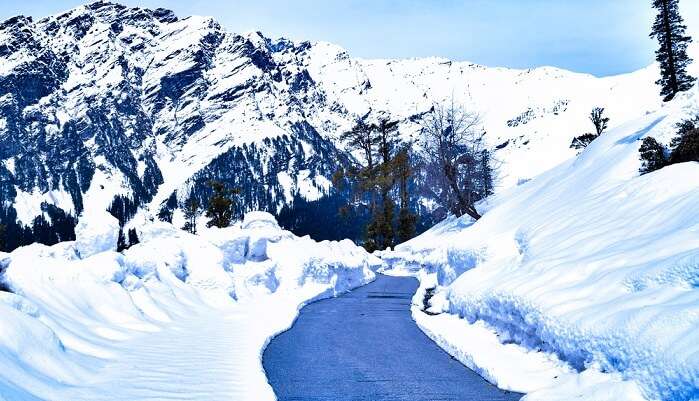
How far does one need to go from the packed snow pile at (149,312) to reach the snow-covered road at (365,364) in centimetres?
59

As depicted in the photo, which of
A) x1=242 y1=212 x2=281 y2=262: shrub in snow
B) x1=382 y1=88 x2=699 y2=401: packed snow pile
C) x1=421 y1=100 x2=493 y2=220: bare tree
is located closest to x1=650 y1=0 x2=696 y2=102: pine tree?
x1=421 y1=100 x2=493 y2=220: bare tree

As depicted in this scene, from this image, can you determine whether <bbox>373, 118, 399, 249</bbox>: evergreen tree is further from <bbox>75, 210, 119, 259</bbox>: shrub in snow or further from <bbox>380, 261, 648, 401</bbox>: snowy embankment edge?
<bbox>380, 261, 648, 401</bbox>: snowy embankment edge

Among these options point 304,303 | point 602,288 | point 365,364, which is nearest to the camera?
point 602,288

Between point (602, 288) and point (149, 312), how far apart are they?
388 inches

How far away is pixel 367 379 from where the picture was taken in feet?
32.1

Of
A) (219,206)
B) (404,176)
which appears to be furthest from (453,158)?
(219,206)

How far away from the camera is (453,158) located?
35.8 meters

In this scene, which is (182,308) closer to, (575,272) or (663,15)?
(575,272)

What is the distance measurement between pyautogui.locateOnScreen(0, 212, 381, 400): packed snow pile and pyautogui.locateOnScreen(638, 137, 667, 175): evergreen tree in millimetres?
11243

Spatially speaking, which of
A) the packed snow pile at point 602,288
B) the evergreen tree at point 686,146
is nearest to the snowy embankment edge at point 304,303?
the packed snow pile at point 602,288

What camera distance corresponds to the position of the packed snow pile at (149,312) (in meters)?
7.33

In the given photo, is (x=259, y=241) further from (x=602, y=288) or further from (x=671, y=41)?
(x=671, y=41)

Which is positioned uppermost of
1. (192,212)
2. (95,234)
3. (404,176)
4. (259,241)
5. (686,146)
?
(192,212)

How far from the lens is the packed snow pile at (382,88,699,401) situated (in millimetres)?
6441
